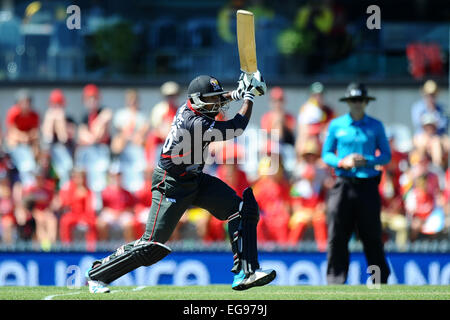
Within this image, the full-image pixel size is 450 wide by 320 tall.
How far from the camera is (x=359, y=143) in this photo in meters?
9.72

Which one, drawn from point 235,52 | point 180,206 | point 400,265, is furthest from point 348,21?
point 180,206

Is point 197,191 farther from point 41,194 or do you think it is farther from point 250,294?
point 41,194

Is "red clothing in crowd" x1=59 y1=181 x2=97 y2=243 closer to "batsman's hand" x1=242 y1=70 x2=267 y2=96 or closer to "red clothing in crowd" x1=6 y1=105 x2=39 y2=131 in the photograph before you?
"red clothing in crowd" x1=6 y1=105 x2=39 y2=131

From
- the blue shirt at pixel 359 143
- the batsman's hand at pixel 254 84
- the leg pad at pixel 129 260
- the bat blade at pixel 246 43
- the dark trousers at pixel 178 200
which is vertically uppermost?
the bat blade at pixel 246 43

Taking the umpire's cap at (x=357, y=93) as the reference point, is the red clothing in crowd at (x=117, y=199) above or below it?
below

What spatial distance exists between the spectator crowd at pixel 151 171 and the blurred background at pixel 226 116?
0.02m

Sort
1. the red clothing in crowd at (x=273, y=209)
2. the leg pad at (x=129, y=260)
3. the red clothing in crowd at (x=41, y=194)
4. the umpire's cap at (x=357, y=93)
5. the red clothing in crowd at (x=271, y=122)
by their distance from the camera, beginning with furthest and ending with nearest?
the red clothing in crowd at (x=271, y=122), the red clothing in crowd at (x=41, y=194), the red clothing in crowd at (x=273, y=209), the umpire's cap at (x=357, y=93), the leg pad at (x=129, y=260)

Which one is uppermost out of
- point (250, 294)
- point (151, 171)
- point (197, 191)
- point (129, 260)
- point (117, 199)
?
point (197, 191)

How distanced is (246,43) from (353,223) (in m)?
2.75

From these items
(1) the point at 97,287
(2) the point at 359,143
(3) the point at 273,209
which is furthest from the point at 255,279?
(3) the point at 273,209

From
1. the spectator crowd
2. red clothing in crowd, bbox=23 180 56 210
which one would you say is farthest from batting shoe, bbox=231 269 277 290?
red clothing in crowd, bbox=23 180 56 210

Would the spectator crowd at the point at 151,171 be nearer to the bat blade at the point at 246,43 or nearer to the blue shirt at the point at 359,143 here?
the blue shirt at the point at 359,143

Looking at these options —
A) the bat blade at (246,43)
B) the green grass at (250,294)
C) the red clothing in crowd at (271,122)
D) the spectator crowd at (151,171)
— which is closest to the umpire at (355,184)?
the green grass at (250,294)

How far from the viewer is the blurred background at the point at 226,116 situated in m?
12.1
